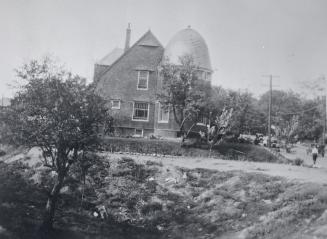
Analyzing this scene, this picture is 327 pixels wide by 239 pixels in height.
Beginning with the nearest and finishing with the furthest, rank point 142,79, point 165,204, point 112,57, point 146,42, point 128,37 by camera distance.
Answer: point 165,204
point 142,79
point 146,42
point 128,37
point 112,57

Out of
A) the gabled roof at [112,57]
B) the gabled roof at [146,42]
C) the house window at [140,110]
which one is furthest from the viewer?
the gabled roof at [112,57]

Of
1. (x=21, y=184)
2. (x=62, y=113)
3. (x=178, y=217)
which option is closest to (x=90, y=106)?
(x=62, y=113)

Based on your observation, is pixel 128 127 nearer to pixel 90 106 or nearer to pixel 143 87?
pixel 143 87

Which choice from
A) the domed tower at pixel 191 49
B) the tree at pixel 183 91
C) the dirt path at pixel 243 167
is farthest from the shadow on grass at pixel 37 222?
the domed tower at pixel 191 49

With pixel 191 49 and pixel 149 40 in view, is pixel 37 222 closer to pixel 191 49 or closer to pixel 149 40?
pixel 191 49

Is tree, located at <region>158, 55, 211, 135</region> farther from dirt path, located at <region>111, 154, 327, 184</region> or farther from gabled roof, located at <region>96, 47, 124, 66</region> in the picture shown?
gabled roof, located at <region>96, 47, 124, 66</region>

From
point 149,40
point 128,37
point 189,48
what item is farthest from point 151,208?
point 128,37

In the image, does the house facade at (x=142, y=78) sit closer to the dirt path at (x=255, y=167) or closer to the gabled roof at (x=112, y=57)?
the gabled roof at (x=112, y=57)
